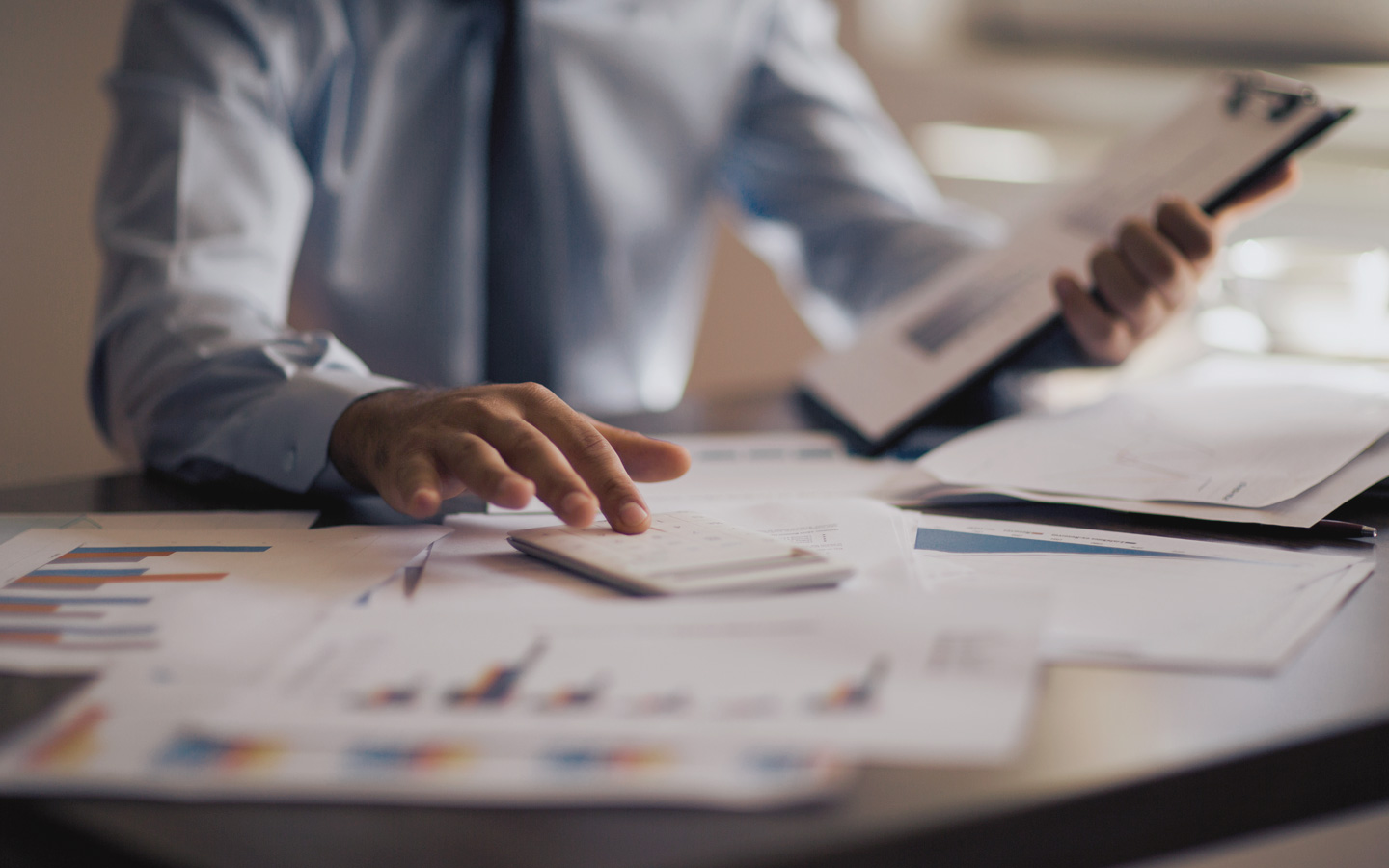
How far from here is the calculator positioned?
0.34 meters

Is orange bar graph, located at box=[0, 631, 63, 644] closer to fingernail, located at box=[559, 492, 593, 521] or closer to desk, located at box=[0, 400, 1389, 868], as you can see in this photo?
desk, located at box=[0, 400, 1389, 868]

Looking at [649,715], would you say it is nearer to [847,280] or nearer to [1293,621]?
[1293,621]

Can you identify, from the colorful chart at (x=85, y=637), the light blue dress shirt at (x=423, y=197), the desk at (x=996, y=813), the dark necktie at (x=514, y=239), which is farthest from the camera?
the dark necktie at (x=514, y=239)

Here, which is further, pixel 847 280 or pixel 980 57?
pixel 980 57

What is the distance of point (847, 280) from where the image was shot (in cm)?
116

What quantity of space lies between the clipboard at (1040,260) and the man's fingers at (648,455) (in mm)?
224

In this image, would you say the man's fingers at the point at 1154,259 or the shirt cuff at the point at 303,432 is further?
the man's fingers at the point at 1154,259

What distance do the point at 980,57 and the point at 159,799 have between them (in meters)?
1.54

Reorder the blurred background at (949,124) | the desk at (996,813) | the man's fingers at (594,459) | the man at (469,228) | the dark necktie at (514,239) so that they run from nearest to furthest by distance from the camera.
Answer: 1. the desk at (996,813)
2. the man's fingers at (594,459)
3. the man at (469,228)
4. the dark necktie at (514,239)
5. the blurred background at (949,124)

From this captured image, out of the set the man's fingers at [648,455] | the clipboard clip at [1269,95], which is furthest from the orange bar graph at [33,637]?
the clipboard clip at [1269,95]

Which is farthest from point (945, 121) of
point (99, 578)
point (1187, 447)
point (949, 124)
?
point (99, 578)

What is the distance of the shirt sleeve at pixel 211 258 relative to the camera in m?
0.55

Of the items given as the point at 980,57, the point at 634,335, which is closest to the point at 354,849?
the point at 634,335

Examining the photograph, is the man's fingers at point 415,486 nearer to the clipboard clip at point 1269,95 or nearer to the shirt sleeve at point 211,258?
the shirt sleeve at point 211,258
